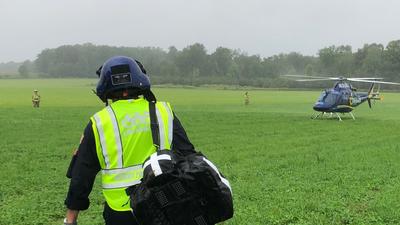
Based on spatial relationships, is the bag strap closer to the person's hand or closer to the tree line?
the person's hand

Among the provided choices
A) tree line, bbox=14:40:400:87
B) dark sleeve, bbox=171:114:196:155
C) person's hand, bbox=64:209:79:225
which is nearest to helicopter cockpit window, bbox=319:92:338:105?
dark sleeve, bbox=171:114:196:155

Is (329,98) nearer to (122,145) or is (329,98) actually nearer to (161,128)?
(161,128)

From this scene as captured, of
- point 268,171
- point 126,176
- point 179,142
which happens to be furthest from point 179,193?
point 268,171

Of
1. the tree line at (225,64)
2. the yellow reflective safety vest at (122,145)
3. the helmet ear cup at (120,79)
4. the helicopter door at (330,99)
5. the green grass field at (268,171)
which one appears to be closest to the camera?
the yellow reflective safety vest at (122,145)

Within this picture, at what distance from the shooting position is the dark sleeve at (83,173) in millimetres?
3004

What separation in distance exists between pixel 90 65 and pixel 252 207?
145161 millimetres

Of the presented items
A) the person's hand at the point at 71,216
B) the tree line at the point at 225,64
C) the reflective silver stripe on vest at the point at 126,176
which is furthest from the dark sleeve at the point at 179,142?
the tree line at the point at 225,64

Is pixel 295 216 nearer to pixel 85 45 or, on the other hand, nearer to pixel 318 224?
pixel 318 224

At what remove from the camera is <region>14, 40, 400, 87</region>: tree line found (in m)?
110

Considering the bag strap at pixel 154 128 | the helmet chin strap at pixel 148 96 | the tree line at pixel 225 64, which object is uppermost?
the helmet chin strap at pixel 148 96

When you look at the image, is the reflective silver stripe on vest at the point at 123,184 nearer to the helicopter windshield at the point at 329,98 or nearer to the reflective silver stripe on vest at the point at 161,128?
the reflective silver stripe on vest at the point at 161,128

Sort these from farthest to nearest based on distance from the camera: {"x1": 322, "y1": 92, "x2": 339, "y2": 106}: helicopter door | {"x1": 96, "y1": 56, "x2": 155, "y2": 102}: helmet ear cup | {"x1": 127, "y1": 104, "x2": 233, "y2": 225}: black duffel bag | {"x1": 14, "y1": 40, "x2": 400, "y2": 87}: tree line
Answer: {"x1": 14, "y1": 40, "x2": 400, "y2": 87}: tree line, {"x1": 322, "y1": 92, "x2": 339, "y2": 106}: helicopter door, {"x1": 96, "y1": 56, "x2": 155, "y2": 102}: helmet ear cup, {"x1": 127, "y1": 104, "x2": 233, "y2": 225}: black duffel bag

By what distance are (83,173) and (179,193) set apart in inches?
29.1

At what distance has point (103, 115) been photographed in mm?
3029
